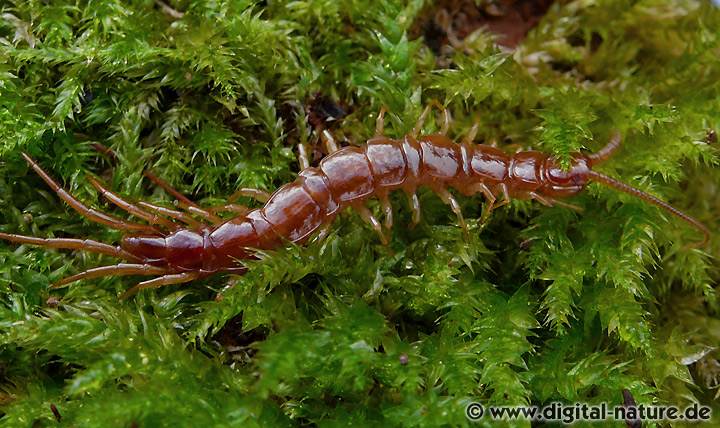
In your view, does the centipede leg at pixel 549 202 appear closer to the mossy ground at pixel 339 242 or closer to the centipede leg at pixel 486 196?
the mossy ground at pixel 339 242

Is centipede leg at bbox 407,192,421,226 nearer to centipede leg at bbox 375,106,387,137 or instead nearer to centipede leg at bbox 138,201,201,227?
centipede leg at bbox 375,106,387,137

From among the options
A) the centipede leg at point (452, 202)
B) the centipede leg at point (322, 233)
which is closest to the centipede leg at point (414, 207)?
the centipede leg at point (452, 202)

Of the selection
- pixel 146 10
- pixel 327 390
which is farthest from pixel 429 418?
pixel 146 10

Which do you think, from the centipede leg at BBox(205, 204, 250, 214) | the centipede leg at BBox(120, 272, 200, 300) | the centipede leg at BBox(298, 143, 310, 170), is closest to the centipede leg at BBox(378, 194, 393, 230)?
the centipede leg at BBox(298, 143, 310, 170)

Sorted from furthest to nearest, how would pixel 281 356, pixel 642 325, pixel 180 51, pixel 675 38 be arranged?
pixel 675 38 < pixel 180 51 < pixel 642 325 < pixel 281 356

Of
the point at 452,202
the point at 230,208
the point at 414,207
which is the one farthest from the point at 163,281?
the point at 452,202

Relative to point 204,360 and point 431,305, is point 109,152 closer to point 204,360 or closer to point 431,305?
point 204,360
